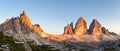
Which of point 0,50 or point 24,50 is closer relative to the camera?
Answer: point 0,50

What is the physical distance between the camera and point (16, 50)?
406 feet

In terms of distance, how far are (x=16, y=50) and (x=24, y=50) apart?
4467mm

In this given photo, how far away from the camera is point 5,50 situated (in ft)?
324

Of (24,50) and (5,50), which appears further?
(24,50)

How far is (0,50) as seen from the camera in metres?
97.7

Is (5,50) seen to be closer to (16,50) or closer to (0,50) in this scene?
(0,50)

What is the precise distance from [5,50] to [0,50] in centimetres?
206

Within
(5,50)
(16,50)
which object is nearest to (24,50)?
(16,50)

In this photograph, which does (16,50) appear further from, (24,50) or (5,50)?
(5,50)

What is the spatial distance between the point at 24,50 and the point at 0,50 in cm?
2539

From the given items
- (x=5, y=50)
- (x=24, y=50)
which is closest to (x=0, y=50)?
(x=5, y=50)

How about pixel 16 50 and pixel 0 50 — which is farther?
pixel 16 50
